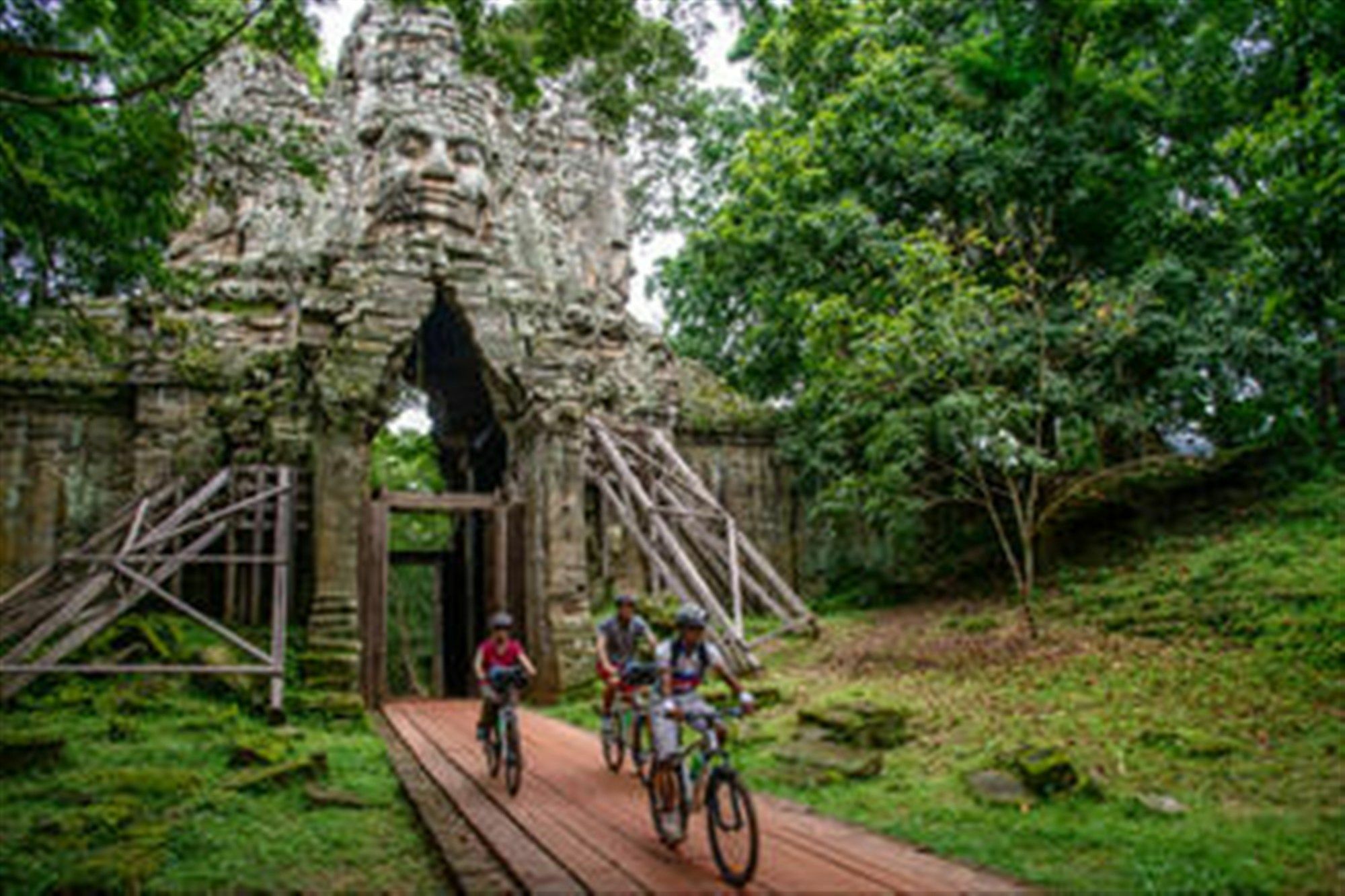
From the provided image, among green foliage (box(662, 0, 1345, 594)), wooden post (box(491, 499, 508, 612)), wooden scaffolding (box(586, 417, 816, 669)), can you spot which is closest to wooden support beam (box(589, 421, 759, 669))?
wooden scaffolding (box(586, 417, 816, 669))

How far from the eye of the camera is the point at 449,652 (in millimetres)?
17250

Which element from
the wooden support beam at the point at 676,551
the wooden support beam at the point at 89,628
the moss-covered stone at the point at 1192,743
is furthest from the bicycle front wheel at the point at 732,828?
the wooden support beam at the point at 89,628

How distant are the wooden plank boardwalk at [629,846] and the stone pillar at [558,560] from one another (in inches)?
151

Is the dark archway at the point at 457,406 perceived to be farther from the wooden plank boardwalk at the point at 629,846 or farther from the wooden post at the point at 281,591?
the wooden plank boardwalk at the point at 629,846

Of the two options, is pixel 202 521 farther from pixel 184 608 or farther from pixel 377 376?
pixel 377 376

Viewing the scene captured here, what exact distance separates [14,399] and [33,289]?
A: 8166mm

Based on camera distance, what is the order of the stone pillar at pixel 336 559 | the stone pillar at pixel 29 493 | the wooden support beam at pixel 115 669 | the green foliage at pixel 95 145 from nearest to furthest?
1. the green foliage at pixel 95 145
2. the wooden support beam at pixel 115 669
3. the stone pillar at pixel 336 559
4. the stone pillar at pixel 29 493

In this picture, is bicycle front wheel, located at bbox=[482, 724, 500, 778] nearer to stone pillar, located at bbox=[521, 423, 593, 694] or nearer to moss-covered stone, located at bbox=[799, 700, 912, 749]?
moss-covered stone, located at bbox=[799, 700, 912, 749]

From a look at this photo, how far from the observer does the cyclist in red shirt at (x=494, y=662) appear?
26.6ft

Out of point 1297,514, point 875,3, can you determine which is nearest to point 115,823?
point 1297,514

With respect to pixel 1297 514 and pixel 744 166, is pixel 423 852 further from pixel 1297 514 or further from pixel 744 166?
pixel 744 166

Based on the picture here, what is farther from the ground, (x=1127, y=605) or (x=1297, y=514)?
(x=1297, y=514)

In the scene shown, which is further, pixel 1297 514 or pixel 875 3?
pixel 875 3

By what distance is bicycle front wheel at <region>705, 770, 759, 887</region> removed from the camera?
501 centimetres
